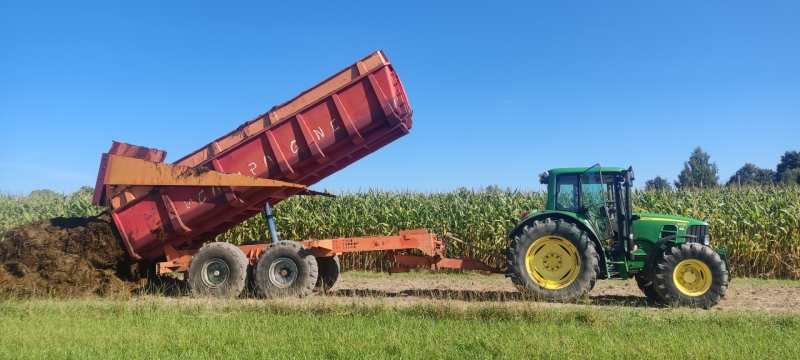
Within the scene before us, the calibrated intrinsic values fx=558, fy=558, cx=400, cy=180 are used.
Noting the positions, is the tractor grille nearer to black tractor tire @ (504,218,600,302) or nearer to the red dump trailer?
black tractor tire @ (504,218,600,302)

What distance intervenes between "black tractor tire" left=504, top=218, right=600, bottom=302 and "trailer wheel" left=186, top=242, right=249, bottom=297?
4426mm

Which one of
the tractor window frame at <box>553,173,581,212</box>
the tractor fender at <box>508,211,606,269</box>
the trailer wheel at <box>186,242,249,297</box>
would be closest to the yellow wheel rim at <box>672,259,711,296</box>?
the tractor fender at <box>508,211,606,269</box>

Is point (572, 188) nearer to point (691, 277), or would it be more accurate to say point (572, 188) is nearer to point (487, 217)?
point (691, 277)

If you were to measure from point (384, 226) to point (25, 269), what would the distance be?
28.4ft

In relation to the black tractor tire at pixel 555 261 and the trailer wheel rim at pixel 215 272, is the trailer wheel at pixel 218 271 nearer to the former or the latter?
the trailer wheel rim at pixel 215 272

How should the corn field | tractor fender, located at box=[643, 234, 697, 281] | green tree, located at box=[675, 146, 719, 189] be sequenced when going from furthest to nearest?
green tree, located at box=[675, 146, 719, 189] < the corn field < tractor fender, located at box=[643, 234, 697, 281]

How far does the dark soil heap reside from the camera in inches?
354

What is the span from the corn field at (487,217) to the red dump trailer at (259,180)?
5.52 meters

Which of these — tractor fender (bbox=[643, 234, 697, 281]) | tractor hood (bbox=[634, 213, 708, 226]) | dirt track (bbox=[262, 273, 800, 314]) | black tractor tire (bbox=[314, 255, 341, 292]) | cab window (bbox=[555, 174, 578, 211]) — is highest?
cab window (bbox=[555, 174, 578, 211])

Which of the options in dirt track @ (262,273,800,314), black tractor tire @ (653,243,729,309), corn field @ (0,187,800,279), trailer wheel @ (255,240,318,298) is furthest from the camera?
corn field @ (0,187,800,279)

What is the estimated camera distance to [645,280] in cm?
908

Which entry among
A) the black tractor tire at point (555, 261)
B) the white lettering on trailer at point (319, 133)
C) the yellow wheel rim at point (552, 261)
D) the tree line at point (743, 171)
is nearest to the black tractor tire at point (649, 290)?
the black tractor tire at point (555, 261)

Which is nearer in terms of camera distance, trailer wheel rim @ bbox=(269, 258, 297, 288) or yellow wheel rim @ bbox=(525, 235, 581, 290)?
yellow wheel rim @ bbox=(525, 235, 581, 290)

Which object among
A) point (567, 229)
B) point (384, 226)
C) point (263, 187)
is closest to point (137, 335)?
point (263, 187)
